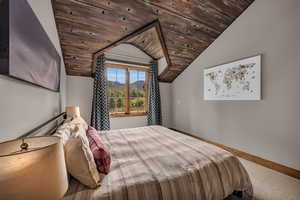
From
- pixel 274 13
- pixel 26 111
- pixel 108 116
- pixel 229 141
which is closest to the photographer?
pixel 26 111

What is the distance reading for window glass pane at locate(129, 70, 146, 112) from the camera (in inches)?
160

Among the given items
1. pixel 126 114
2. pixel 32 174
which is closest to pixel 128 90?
pixel 126 114

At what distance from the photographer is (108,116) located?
3.51 meters

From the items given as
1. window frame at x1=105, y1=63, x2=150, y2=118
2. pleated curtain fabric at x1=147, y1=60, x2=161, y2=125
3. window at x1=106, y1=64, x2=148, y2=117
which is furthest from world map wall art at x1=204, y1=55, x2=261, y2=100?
window at x1=106, y1=64, x2=148, y2=117

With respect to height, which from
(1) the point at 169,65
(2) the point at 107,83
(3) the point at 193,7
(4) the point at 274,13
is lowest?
(2) the point at 107,83

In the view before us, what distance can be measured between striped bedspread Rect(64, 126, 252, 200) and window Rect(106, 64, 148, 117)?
7.49 feet

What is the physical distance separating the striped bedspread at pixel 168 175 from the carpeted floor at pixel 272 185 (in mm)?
477

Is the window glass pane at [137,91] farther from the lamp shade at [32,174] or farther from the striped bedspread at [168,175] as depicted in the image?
the lamp shade at [32,174]

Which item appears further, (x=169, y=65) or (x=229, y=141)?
(x=169, y=65)

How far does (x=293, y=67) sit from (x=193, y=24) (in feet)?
5.94

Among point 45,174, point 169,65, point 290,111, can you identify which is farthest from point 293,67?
point 45,174

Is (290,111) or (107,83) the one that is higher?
(107,83)

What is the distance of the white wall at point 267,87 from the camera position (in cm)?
191

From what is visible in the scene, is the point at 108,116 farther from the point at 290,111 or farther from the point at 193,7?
the point at 290,111
